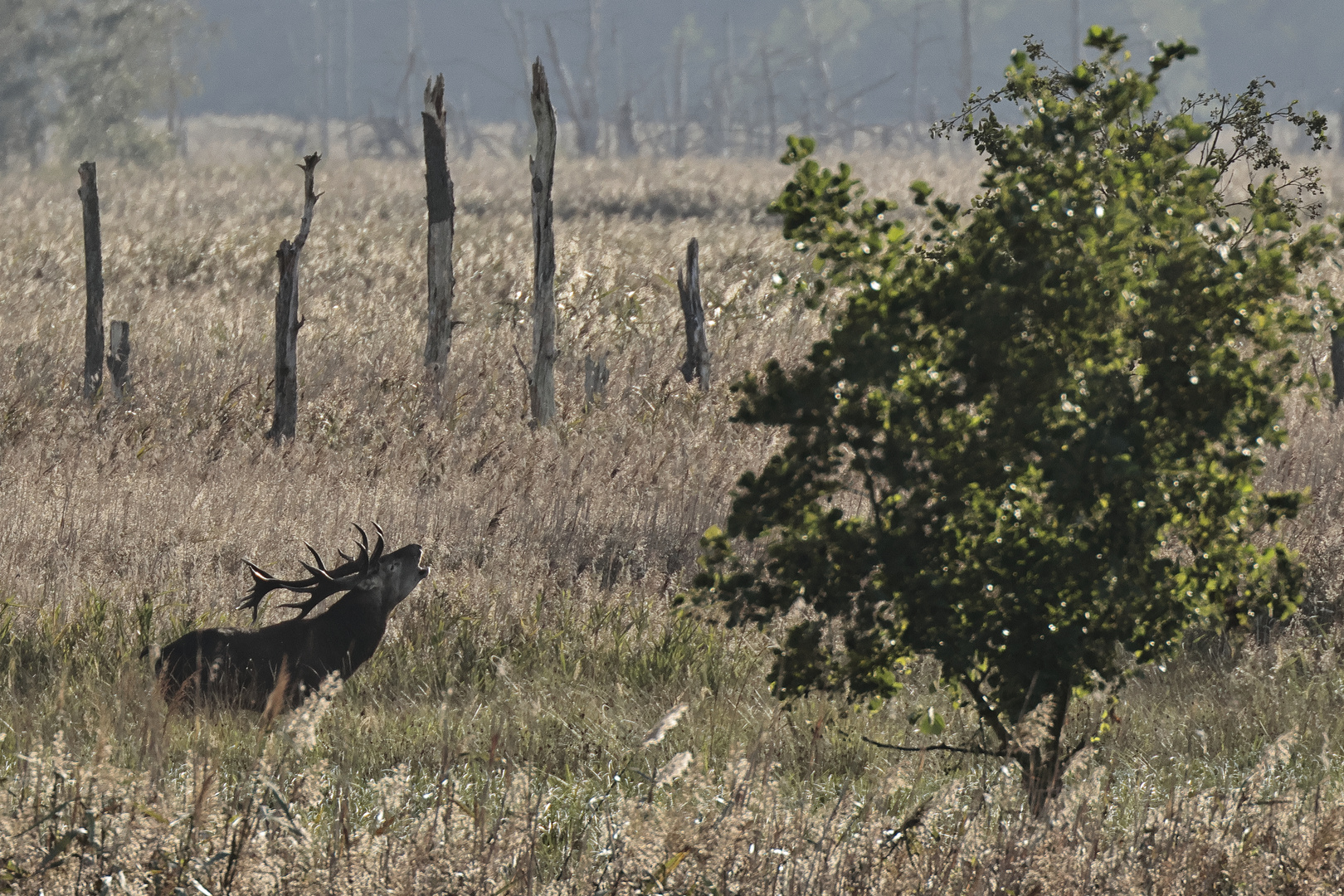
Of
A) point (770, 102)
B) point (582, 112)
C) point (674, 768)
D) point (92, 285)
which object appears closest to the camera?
point (674, 768)

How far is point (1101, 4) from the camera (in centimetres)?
10500

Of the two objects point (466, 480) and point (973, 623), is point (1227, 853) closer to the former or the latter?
point (973, 623)

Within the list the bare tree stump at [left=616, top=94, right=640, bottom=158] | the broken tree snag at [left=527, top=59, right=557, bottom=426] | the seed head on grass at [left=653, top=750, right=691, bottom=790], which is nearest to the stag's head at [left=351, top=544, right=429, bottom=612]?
the seed head on grass at [left=653, top=750, right=691, bottom=790]

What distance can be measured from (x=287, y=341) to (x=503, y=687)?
22.9ft

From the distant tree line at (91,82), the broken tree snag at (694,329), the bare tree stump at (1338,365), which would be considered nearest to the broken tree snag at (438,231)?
the broken tree snag at (694,329)

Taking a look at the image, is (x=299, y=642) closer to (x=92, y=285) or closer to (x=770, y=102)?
(x=92, y=285)

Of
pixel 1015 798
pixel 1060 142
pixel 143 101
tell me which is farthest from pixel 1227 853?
pixel 143 101

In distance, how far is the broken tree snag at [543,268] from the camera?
42.6 ft

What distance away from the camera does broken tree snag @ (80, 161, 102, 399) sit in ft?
44.0

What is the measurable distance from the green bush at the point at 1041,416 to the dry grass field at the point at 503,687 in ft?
1.40

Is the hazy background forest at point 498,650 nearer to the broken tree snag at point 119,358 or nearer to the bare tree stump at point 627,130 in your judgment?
the broken tree snag at point 119,358

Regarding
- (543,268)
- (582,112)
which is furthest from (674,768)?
(582,112)

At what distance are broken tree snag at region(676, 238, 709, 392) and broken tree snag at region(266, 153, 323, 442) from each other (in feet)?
15.2

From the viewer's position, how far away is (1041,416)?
336cm
